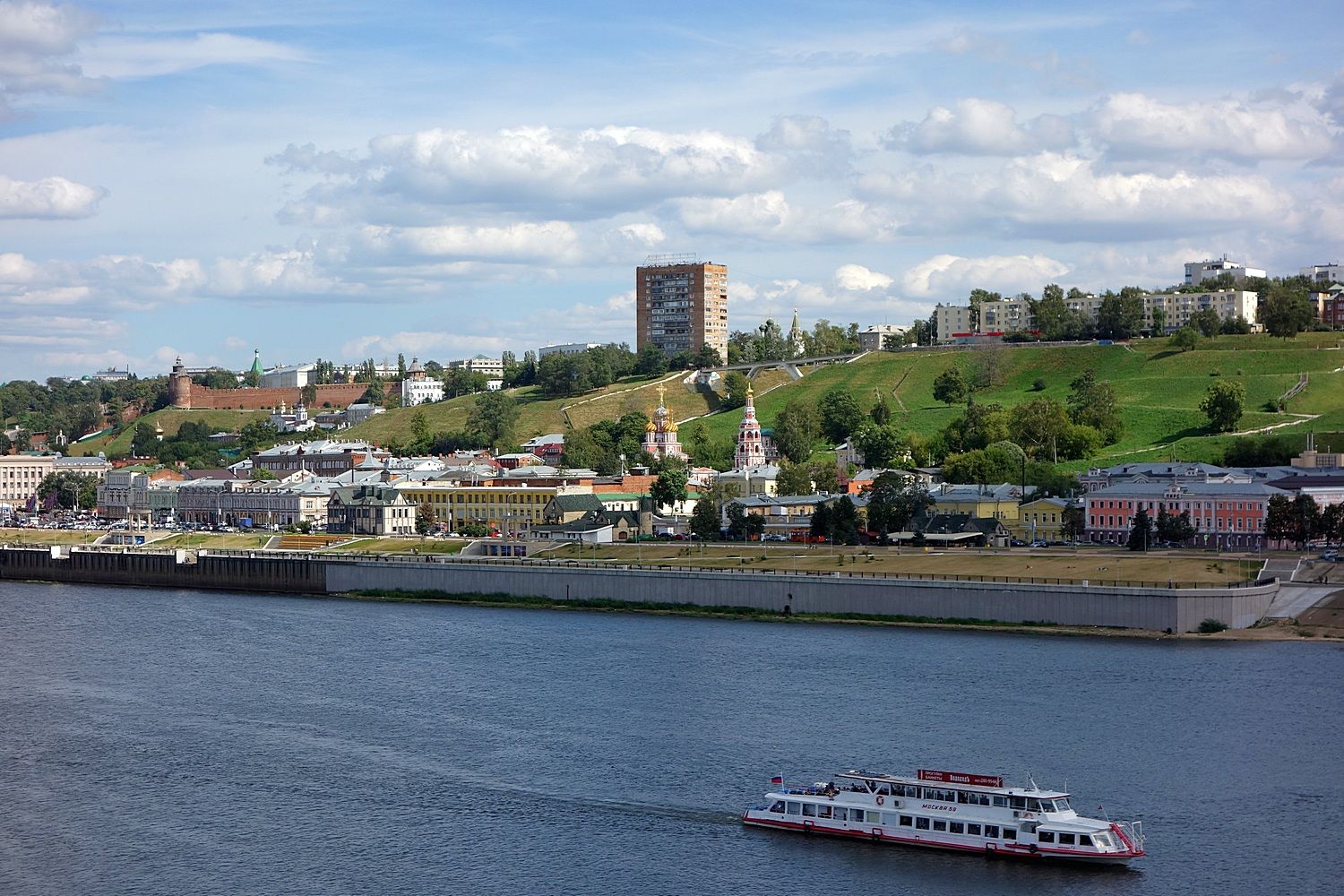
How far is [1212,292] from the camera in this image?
169m

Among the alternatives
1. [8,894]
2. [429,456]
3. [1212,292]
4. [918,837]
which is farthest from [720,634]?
[1212,292]

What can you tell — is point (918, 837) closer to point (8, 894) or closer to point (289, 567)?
point (8, 894)

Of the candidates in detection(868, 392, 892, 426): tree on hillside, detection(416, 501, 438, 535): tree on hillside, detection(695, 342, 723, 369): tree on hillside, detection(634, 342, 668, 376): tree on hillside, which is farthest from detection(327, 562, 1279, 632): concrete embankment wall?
detection(634, 342, 668, 376): tree on hillside

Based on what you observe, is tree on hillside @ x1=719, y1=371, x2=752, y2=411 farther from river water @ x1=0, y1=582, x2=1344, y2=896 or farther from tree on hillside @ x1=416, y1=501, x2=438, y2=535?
river water @ x1=0, y1=582, x2=1344, y2=896

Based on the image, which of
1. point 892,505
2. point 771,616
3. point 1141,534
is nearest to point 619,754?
point 771,616

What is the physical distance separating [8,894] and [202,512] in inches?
4405

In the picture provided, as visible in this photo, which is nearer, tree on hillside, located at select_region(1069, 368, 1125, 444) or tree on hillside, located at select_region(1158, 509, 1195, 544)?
tree on hillside, located at select_region(1158, 509, 1195, 544)

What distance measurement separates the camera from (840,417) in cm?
14612

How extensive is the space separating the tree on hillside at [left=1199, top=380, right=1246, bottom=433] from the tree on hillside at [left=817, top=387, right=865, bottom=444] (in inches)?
1271

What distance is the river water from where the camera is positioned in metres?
35.6

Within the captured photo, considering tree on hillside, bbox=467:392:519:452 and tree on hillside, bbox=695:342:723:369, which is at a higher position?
tree on hillside, bbox=695:342:723:369

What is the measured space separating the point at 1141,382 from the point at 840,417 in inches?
1023

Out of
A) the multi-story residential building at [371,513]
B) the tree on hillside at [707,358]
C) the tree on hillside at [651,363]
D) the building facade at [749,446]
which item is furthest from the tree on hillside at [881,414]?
the tree on hillside at [651,363]

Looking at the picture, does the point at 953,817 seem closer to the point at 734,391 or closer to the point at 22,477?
the point at 734,391
